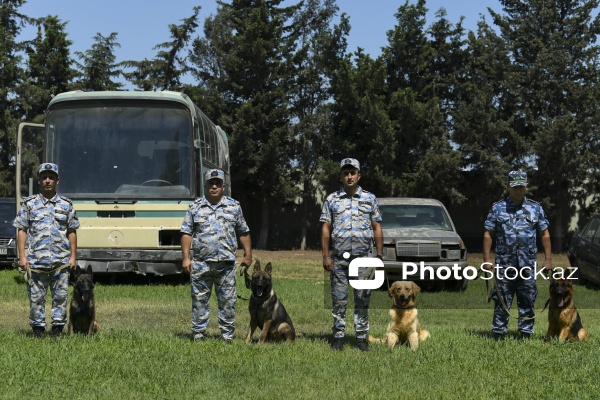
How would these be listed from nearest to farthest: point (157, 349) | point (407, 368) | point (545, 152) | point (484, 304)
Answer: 1. point (407, 368)
2. point (157, 349)
3. point (484, 304)
4. point (545, 152)

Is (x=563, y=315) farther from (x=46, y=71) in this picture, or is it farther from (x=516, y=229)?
(x=46, y=71)

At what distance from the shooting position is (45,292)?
9305mm

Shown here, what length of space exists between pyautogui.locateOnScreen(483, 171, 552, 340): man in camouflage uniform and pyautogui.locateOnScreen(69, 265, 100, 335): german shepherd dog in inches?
179

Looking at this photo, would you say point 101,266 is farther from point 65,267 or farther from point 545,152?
point 545,152

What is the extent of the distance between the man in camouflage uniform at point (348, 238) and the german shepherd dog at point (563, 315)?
2.19 meters

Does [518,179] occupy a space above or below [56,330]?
above

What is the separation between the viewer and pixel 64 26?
138ft

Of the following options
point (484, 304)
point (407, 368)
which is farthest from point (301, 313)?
point (407, 368)

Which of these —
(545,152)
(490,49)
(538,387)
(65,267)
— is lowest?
(538,387)

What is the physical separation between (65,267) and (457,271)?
29.3 ft

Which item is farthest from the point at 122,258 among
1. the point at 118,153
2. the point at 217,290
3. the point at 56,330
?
the point at 217,290

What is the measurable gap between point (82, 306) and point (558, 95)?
103 ft

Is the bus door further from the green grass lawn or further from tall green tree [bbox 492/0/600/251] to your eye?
tall green tree [bbox 492/0/600/251]

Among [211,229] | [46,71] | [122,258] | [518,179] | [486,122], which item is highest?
[46,71]
